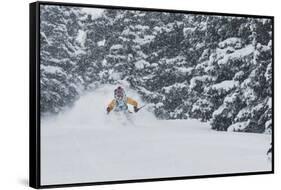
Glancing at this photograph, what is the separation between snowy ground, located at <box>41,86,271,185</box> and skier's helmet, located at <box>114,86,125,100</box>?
0.07 m

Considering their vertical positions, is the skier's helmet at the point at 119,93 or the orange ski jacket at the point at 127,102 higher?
the skier's helmet at the point at 119,93

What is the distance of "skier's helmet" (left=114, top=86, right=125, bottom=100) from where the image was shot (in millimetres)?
8953

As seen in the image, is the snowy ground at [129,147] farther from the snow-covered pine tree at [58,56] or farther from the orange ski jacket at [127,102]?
the snow-covered pine tree at [58,56]

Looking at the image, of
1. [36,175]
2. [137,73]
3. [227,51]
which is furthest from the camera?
[227,51]

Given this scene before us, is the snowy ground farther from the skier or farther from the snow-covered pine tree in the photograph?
the snow-covered pine tree

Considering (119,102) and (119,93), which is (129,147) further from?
(119,93)

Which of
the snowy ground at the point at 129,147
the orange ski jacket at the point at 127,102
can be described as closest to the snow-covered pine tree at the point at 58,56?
the snowy ground at the point at 129,147

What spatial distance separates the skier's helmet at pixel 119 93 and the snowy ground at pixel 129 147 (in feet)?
0.24

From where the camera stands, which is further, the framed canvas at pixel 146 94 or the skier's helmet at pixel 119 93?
the skier's helmet at pixel 119 93

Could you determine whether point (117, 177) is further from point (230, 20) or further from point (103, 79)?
point (230, 20)

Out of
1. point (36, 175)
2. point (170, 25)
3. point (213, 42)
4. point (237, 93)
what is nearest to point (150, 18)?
point (170, 25)

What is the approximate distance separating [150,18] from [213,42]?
1.01 meters

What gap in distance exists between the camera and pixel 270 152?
33.4 feet

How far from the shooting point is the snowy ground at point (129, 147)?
8.64 m
